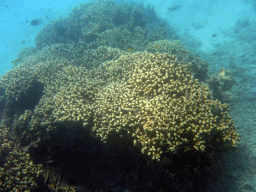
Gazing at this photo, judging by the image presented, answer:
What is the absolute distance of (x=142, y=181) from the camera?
4070 mm

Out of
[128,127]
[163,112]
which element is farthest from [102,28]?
[163,112]

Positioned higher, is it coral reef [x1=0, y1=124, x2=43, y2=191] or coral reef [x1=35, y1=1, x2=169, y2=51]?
coral reef [x1=35, y1=1, x2=169, y2=51]

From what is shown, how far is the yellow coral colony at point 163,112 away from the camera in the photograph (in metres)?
3.49

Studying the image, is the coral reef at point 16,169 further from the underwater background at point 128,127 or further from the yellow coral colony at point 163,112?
the yellow coral colony at point 163,112

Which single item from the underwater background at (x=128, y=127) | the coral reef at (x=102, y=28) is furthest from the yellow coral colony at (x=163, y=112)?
the coral reef at (x=102, y=28)

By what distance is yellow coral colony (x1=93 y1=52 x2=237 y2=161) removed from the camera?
137 inches

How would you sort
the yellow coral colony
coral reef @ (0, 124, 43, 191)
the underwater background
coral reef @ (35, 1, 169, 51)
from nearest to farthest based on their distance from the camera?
the yellow coral colony, the underwater background, coral reef @ (0, 124, 43, 191), coral reef @ (35, 1, 169, 51)

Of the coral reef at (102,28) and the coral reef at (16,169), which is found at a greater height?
the coral reef at (102,28)

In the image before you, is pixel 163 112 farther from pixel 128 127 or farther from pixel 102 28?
pixel 102 28

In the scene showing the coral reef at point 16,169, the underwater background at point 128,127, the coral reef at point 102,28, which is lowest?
the coral reef at point 16,169

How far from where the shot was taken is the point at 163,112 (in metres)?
3.76

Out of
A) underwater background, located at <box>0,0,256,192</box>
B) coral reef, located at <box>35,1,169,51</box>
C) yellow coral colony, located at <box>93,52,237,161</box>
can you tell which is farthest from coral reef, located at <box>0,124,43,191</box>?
coral reef, located at <box>35,1,169,51</box>

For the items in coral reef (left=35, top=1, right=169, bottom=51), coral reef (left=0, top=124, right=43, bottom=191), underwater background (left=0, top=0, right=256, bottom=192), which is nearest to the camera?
underwater background (left=0, top=0, right=256, bottom=192)

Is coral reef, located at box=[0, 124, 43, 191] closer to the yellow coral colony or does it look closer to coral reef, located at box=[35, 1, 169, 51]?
the yellow coral colony
